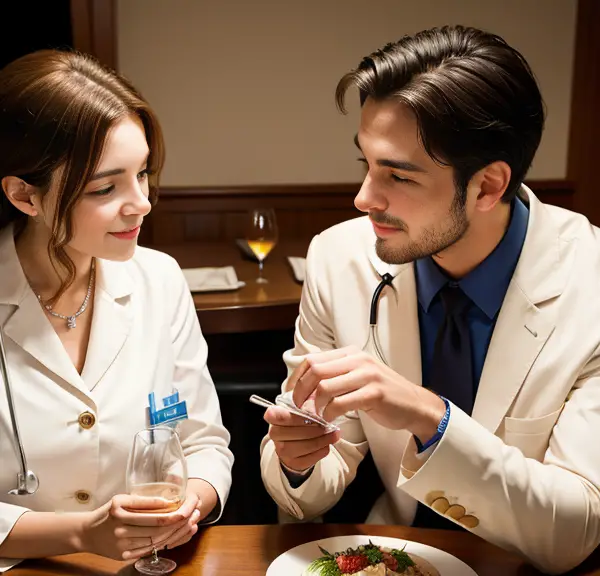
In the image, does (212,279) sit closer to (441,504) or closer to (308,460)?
(308,460)

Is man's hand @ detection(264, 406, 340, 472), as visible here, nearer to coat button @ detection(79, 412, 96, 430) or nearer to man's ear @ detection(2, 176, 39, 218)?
coat button @ detection(79, 412, 96, 430)

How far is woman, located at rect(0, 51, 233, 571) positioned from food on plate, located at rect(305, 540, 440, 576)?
29 cm

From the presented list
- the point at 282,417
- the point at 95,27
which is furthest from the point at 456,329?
the point at 95,27

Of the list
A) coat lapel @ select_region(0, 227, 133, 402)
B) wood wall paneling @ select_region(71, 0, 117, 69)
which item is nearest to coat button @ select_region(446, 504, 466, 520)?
coat lapel @ select_region(0, 227, 133, 402)

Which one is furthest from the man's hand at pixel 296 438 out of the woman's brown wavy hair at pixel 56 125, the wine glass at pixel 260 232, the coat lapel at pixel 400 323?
the wine glass at pixel 260 232

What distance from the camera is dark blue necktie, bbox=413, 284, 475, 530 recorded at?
198 cm

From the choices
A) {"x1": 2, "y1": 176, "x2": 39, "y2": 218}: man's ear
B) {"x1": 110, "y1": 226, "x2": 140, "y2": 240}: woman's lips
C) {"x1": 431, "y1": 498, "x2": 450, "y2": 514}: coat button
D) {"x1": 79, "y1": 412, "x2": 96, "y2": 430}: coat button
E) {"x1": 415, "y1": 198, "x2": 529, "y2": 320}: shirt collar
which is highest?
{"x1": 2, "y1": 176, "x2": 39, "y2": 218}: man's ear

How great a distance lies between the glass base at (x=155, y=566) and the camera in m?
1.53

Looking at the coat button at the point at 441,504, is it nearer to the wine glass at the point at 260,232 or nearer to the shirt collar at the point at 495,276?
the shirt collar at the point at 495,276

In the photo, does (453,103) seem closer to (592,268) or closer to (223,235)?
(592,268)

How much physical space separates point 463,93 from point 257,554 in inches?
40.1

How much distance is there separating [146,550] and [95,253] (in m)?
0.67

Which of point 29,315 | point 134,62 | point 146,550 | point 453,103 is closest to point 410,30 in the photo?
point 134,62

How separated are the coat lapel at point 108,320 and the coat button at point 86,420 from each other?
2.9 inches
